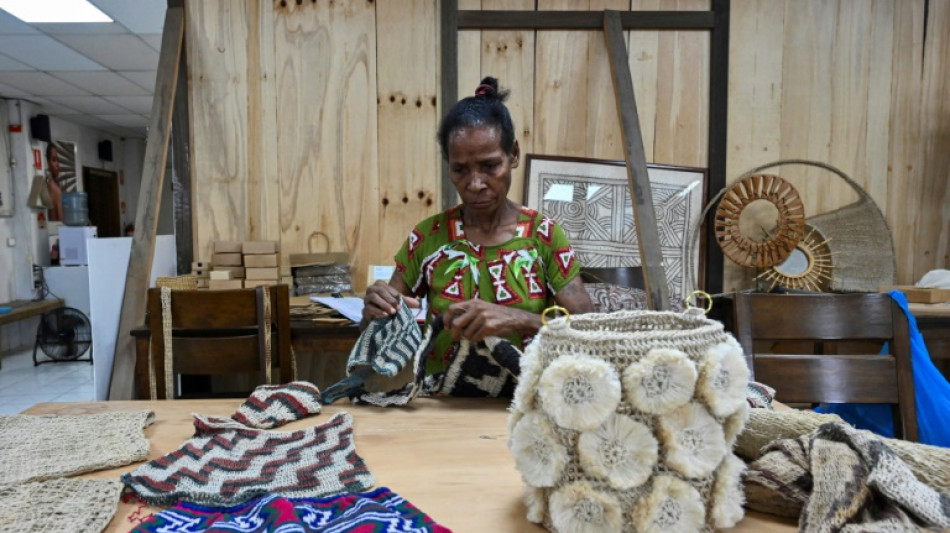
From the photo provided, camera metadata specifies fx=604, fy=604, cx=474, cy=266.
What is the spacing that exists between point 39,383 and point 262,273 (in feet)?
12.5

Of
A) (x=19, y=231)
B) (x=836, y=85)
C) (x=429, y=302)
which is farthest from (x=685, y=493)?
(x=19, y=231)

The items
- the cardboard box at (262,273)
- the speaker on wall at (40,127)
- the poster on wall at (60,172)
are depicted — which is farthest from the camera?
the poster on wall at (60,172)

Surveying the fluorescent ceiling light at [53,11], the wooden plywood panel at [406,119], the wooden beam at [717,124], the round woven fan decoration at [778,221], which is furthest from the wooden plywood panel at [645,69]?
the fluorescent ceiling light at [53,11]

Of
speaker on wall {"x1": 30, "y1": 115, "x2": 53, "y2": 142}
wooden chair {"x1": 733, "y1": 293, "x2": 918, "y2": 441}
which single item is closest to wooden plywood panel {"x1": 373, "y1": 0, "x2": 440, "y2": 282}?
wooden chair {"x1": 733, "y1": 293, "x2": 918, "y2": 441}

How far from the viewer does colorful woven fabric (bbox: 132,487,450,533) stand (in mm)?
727

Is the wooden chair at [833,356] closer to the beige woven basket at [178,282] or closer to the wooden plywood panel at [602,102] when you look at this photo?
the wooden plywood panel at [602,102]

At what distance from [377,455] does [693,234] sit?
8.14 ft

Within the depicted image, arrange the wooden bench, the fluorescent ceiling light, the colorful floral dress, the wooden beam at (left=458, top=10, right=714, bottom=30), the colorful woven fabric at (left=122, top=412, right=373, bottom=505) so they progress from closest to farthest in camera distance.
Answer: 1. the colorful woven fabric at (left=122, top=412, right=373, bottom=505)
2. the colorful floral dress
3. the wooden beam at (left=458, top=10, right=714, bottom=30)
4. the fluorescent ceiling light
5. the wooden bench

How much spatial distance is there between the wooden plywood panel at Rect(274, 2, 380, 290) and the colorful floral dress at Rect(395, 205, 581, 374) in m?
1.53

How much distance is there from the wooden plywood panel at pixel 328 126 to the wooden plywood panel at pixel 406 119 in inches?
2.2

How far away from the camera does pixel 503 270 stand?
4.98 feet

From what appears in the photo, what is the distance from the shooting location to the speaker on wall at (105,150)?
957 centimetres

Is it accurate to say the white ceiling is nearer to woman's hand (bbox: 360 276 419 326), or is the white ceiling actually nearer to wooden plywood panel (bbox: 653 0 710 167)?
wooden plywood panel (bbox: 653 0 710 167)

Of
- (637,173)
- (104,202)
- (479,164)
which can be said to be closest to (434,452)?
(479,164)
